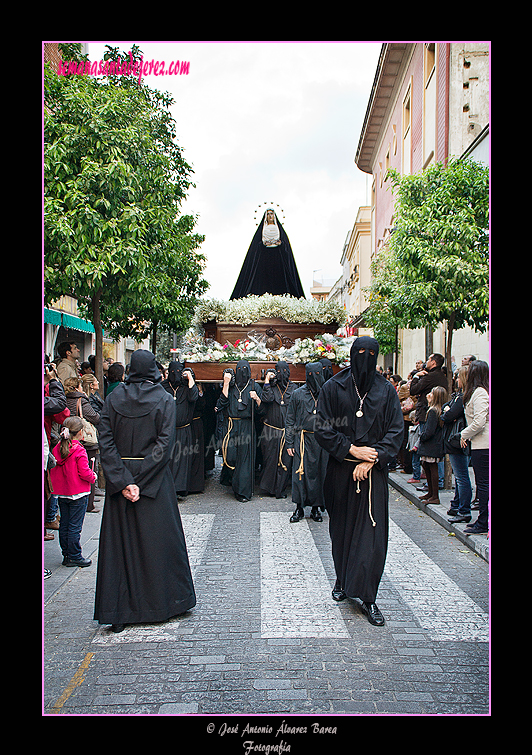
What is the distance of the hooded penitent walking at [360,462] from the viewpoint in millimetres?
4402

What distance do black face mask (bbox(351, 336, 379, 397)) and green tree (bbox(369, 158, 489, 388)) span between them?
4569 millimetres

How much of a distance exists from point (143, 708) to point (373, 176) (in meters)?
33.1

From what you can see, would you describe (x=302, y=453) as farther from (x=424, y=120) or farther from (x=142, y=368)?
(x=424, y=120)

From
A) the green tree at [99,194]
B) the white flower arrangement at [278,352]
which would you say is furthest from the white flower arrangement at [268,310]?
the green tree at [99,194]

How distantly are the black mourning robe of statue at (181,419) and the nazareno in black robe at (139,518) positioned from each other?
4360 millimetres

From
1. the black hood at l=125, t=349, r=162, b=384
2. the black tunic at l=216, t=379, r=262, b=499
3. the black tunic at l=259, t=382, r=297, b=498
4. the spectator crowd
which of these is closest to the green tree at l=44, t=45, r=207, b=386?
the spectator crowd

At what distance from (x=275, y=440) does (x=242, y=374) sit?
1.23 meters

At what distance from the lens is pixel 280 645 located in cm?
395

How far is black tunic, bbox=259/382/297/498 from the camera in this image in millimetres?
9000

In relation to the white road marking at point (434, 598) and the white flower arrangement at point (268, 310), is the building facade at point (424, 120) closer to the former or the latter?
the white flower arrangement at point (268, 310)

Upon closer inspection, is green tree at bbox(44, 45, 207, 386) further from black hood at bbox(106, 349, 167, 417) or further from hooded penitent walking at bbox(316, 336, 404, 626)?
hooded penitent walking at bbox(316, 336, 404, 626)

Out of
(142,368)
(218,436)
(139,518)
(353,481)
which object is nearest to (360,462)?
(353,481)
